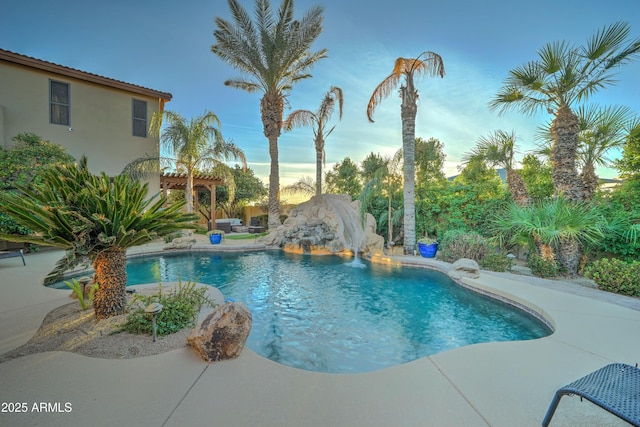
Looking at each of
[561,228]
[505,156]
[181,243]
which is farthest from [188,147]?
[561,228]

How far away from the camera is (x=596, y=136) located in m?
7.52

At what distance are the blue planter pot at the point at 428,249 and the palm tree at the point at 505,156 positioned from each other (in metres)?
2.86

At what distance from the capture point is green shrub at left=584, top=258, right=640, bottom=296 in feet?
17.7

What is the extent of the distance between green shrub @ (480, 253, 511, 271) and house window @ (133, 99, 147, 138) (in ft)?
51.3

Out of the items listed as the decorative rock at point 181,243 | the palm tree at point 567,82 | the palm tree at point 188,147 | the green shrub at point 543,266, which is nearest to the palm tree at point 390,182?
the palm tree at point 567,82

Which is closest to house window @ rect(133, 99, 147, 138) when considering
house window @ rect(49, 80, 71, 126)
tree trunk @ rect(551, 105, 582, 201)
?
house window @ rect(49, 80, 71, 126)

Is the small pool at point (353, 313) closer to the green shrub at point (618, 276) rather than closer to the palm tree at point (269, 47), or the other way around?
the green shrub at point (618, 276)

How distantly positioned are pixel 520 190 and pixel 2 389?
11.2 meters

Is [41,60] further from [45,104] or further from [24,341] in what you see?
[24,341]

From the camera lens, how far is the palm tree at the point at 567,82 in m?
6.45

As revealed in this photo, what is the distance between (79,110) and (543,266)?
17.7 metres

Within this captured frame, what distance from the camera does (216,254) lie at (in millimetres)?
11125

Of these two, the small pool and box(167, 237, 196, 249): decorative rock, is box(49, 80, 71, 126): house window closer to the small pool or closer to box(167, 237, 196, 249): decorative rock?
box(167, 237, 196, 249): decorative rock

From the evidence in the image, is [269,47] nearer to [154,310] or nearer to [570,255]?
[154,310]
